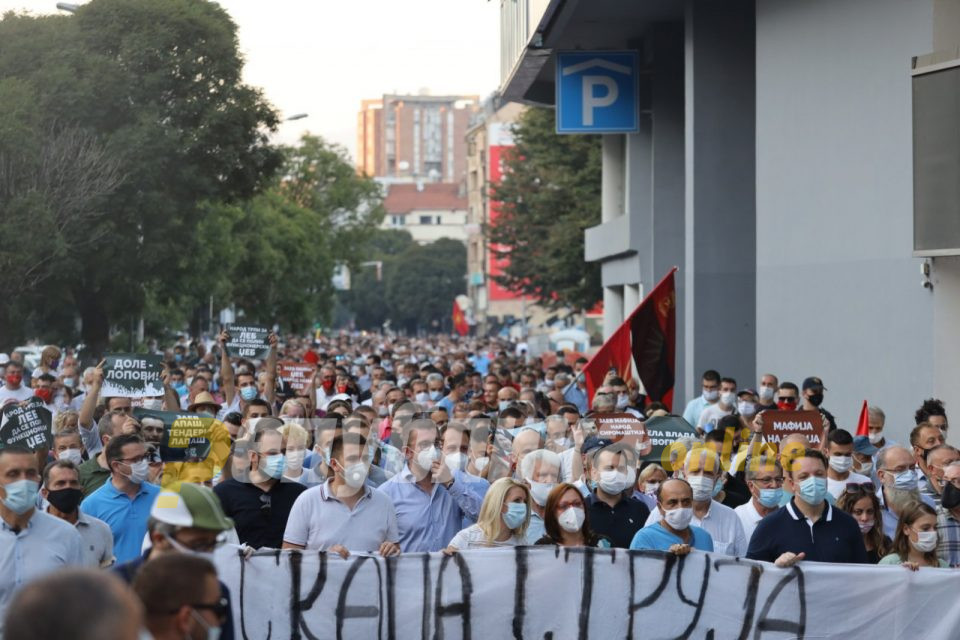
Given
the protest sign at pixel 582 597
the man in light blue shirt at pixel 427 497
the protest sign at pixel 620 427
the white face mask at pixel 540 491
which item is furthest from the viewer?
the protest sign at pixel 620 427

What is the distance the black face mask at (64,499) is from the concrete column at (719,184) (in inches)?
697

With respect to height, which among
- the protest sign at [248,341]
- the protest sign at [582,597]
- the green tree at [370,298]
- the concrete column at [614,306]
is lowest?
the protest sign at [582,597]

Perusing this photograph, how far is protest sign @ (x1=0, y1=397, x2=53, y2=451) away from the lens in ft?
36.7

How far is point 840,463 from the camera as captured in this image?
35.3 feet

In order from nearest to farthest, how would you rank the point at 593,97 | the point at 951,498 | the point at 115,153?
the point at 951,498
the point at 593,97
the point at 115,153

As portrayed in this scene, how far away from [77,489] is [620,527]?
9.98 feet

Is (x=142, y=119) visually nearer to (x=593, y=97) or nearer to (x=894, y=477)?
(x=593, y=97)

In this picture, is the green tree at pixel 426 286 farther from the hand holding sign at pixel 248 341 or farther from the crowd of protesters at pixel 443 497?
the crowd of protesters at pixel 443 497

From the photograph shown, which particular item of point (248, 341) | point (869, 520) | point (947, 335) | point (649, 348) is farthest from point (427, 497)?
point (649, 348)

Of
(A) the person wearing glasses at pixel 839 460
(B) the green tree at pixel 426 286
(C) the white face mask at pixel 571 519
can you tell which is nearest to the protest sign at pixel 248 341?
(A) the person wearing glasses at pixel 839 460

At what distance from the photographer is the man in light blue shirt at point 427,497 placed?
9.14 m

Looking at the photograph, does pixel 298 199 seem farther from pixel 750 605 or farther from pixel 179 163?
pixel 750 605

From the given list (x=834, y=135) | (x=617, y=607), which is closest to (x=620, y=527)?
(x=617, y=607)

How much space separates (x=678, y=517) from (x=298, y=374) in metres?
12.0
